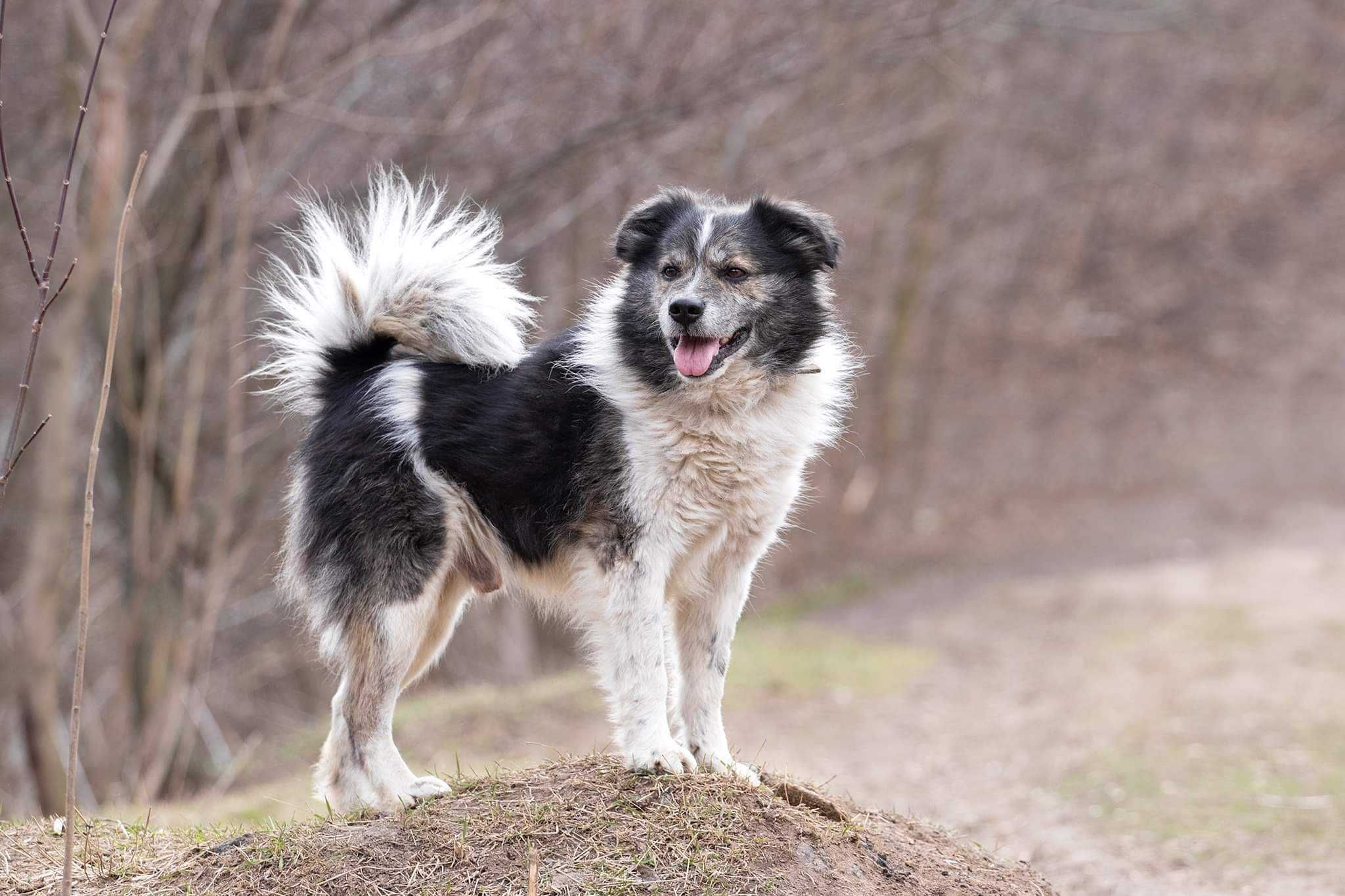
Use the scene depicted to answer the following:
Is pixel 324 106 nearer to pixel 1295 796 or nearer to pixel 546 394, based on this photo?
pixel 546 394

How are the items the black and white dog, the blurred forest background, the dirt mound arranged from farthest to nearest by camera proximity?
the blurred forest background → the black and white dog → the dirt mound

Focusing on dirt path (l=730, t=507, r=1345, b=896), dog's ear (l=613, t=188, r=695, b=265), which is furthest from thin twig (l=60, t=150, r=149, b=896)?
dirt path (l=730, t=507, r=1345, b=896)

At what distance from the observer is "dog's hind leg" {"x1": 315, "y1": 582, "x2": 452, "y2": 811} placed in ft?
14.3

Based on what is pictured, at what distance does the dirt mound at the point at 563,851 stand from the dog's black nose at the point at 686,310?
5.00ft

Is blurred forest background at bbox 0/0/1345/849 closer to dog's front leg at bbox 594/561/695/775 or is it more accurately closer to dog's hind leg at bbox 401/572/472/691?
dog's hind leg at bbox 401/572/472/691

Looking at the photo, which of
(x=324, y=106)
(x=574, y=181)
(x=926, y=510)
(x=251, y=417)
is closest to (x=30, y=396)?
(x=251, y=417)

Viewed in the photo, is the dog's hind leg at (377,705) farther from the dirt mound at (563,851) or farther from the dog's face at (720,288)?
the dog's face at (720,288)

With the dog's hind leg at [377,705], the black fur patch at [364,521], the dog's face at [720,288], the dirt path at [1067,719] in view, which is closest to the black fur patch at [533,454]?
the black fur patch at [364,521]

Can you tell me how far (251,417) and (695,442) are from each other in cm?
785

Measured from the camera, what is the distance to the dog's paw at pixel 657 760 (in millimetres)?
4164

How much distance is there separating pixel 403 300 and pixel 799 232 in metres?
1.49

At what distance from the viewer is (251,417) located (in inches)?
440

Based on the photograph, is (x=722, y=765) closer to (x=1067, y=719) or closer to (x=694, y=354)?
(x=694, y=354)

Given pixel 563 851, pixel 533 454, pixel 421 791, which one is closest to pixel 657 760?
pixel 563 851
